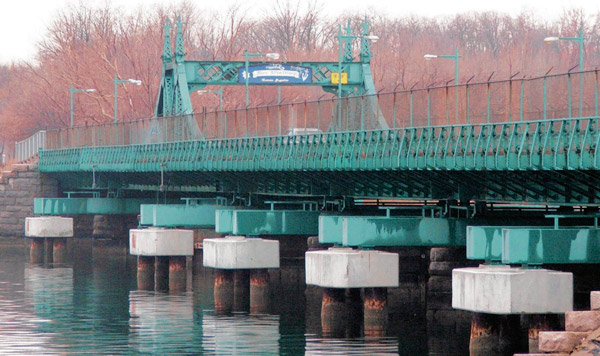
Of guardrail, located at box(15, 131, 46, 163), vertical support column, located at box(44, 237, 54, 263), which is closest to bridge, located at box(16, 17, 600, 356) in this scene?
vertical support column, located at box(44, 237, 54, 263)

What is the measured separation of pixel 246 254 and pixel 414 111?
1141cm

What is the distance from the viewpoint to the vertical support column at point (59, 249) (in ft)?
276

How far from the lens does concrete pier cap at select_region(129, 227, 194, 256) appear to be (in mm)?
67500

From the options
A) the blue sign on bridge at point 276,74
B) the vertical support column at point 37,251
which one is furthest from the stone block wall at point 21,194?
the blue sign on bridge at point 276,74

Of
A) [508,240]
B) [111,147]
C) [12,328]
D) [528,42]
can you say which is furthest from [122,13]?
[508,240]

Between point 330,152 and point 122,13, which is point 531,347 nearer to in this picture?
point 330,152

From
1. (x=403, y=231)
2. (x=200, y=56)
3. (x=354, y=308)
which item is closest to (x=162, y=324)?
(x=354, y=308)

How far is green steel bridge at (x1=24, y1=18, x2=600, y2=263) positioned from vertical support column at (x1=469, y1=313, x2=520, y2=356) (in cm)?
167

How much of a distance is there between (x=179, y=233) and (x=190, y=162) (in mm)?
4266

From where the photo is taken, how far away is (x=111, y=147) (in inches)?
3132

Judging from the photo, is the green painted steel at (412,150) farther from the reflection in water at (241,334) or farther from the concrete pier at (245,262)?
the reflection in water at (241,334)

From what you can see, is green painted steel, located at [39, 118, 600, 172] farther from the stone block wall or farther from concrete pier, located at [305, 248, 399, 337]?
the stone block wall

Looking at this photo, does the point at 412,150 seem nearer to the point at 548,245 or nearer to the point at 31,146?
the point at 548,245

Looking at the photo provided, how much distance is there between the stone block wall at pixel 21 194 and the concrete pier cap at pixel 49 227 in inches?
416
